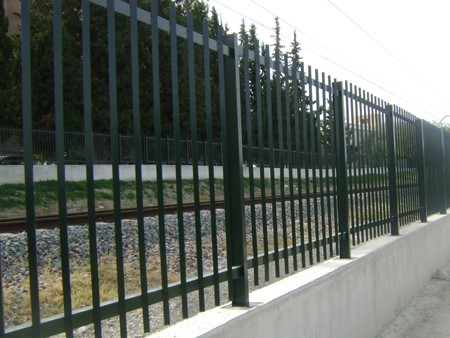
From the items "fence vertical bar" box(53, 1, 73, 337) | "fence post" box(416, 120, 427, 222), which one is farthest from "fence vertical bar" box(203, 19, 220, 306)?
"fence post" box(416, 120, 427, 222)

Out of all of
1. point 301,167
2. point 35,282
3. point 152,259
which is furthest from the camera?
point 152,259

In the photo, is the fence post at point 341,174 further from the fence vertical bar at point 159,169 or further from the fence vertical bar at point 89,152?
the fence vertical bar at point 89,152

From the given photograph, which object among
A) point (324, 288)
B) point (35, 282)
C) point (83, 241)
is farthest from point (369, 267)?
point (83, 241)

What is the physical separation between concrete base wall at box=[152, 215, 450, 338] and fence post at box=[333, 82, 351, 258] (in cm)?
17

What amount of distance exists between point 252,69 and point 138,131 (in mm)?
1767

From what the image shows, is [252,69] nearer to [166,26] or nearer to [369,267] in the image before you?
[166,26]

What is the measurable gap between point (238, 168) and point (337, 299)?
A: 171 centimetres

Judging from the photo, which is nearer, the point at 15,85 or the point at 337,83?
the point at 337,83

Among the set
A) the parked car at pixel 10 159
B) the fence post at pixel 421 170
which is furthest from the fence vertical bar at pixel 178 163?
the parked car at pixel 10 159

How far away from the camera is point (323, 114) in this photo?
4988 millimetres

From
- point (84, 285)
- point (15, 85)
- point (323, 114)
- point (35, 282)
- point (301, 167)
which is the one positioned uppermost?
point (15, 85)

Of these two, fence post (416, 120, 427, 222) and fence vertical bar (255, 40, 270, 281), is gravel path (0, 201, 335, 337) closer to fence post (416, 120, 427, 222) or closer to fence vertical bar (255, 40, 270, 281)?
fence vertical bar (255, 40, 270, 281)

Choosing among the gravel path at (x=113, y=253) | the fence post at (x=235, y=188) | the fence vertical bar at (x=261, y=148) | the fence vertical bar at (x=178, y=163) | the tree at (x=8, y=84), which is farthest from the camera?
the tree at (x=8, y=84)

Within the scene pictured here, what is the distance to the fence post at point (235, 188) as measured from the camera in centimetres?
332
